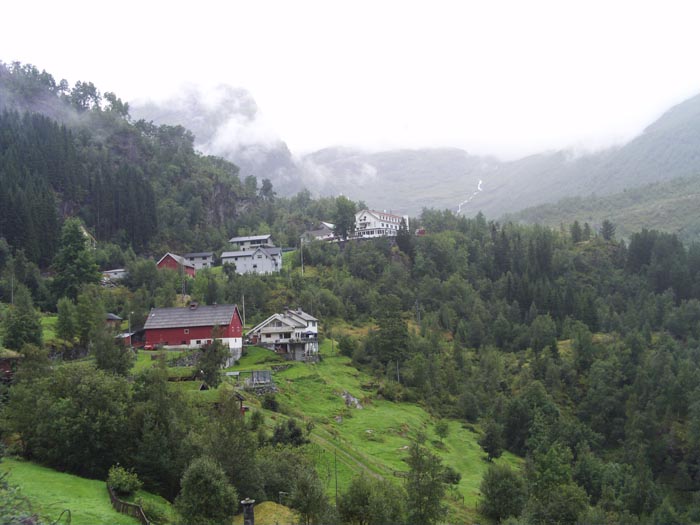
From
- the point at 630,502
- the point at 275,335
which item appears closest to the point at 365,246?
the point at 275,335

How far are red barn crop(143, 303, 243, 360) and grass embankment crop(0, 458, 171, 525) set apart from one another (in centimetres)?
3417

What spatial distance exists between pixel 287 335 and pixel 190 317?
36.6 ft

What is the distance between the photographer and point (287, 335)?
251ft

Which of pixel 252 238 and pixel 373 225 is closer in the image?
pixel 252 238

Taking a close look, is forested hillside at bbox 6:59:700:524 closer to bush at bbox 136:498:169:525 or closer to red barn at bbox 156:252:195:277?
bush at bbox 136:498:169:525

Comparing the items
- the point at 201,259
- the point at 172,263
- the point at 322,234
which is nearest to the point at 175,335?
the point at 172,263

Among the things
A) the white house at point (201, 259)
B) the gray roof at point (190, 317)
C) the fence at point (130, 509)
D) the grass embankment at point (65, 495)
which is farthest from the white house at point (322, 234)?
the fence at point (130, 509)

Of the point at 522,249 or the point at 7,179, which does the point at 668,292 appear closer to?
the point at 522,249

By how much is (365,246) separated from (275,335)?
4531cm

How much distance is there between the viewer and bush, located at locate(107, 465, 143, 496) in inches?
1393

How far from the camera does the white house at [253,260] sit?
107 metres

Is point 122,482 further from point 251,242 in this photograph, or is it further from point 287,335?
point 251,242

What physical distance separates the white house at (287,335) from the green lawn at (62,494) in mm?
39700

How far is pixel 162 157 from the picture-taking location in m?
138
